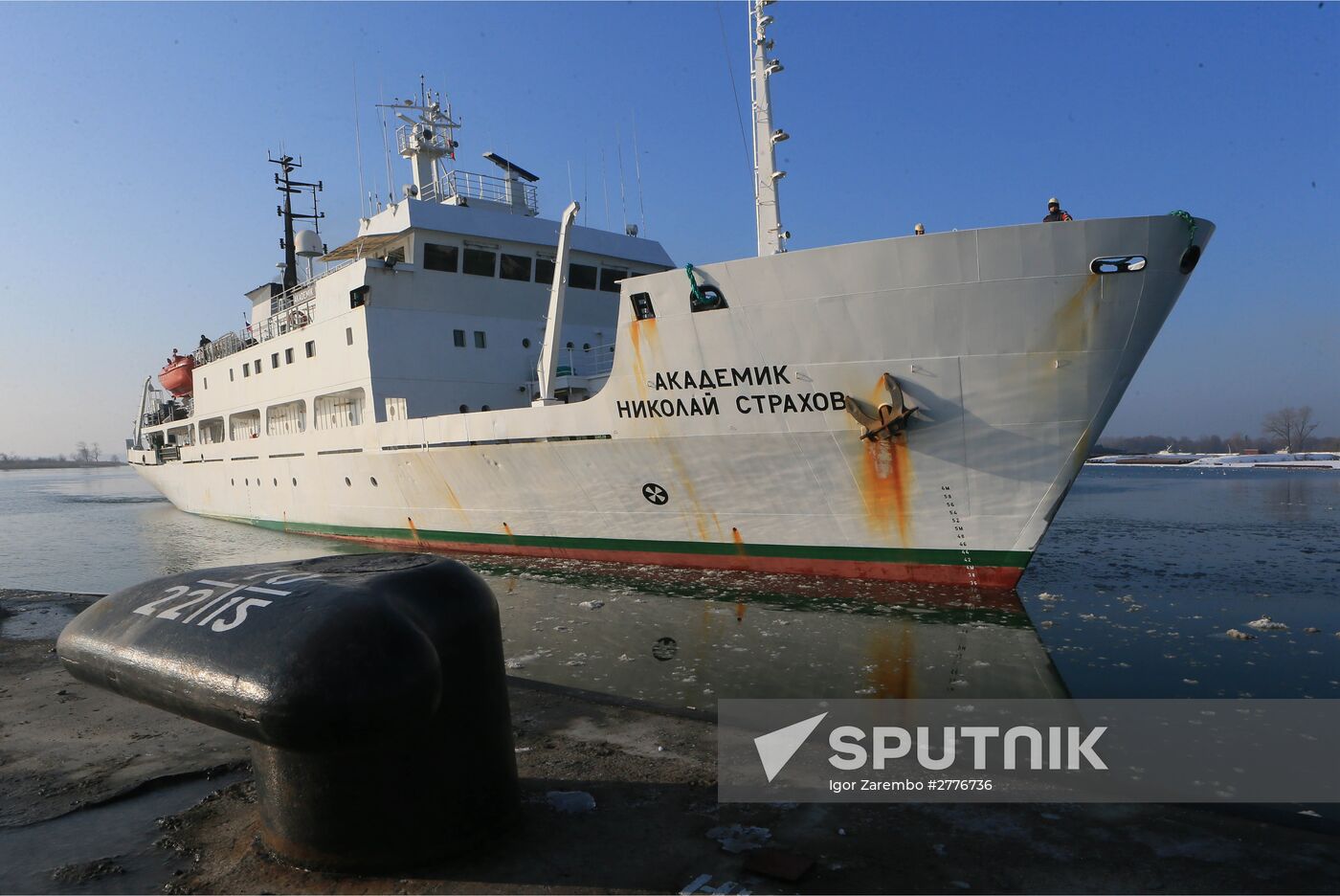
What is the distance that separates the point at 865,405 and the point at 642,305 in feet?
11.3

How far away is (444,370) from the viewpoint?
51.8 ft

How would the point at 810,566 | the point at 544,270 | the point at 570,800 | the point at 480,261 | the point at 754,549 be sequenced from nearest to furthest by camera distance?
the point at 570,800
the point at 810,566
the point at 754,549
the point at 480,261
the point at 544,270

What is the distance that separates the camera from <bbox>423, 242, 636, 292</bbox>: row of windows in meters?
15.8

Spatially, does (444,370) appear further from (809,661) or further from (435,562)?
(435,562)

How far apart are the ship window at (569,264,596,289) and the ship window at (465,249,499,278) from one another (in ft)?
5.68

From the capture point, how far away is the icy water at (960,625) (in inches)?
257

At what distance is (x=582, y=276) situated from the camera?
1723cm

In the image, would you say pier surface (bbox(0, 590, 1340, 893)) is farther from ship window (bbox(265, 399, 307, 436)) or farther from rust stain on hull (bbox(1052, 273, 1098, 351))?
ship window (bbox(265, 399, 307, 436))

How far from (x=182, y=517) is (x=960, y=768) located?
30515 mm

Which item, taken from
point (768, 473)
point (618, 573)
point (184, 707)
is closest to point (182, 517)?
point (618, 573)

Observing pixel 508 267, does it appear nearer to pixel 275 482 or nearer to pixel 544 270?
pixel 544 270

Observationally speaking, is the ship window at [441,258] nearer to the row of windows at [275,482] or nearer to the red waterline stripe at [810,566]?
the row of windows at [275,482]

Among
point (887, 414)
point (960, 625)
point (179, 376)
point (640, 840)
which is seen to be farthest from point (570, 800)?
point (179, 376)

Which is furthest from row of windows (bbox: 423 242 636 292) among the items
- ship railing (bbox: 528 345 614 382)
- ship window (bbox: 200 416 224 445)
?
ship window (bbox: 200 416 224 445)
